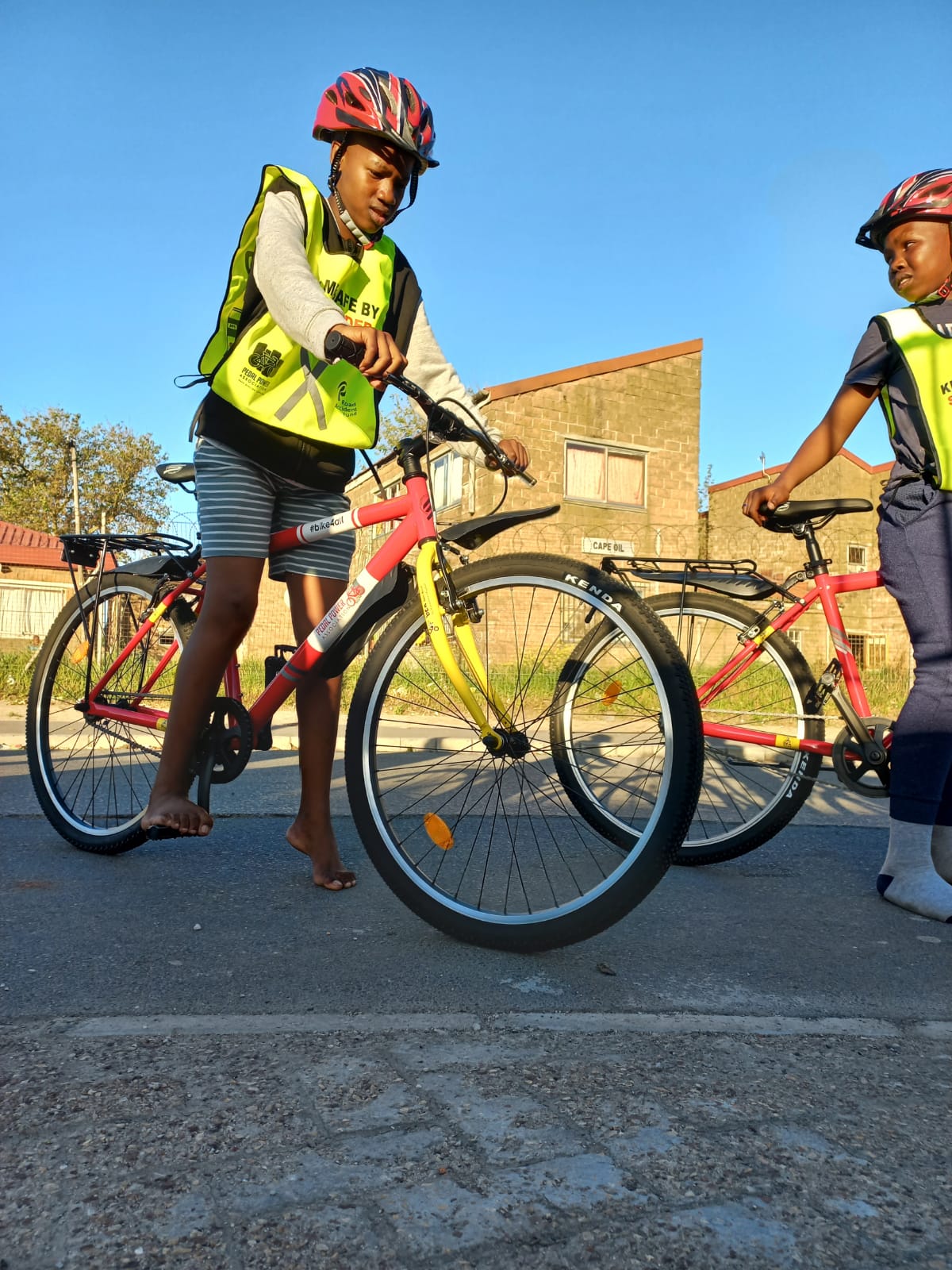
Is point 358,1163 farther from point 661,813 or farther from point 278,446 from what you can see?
point 278,446

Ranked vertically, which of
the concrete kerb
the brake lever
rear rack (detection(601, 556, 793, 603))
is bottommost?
the concrete kerb

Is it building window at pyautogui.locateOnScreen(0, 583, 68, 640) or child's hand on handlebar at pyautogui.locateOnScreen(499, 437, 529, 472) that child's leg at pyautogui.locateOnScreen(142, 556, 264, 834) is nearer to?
child's hand on handlebar at pyautogui.locateOnScreen(499, 437, 529, 472)

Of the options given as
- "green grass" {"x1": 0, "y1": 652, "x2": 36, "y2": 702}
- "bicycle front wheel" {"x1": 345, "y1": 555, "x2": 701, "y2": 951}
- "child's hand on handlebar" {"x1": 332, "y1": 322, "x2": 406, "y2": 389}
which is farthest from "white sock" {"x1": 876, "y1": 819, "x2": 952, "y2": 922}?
"green grass" {"x1": 0, "y1": 652, "x2": 36, "y2": 702}

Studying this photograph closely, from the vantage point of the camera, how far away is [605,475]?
730 inches

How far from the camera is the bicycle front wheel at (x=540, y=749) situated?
194 cm

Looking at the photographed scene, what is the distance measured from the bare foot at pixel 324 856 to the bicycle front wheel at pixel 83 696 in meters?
0.66

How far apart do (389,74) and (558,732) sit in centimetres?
188

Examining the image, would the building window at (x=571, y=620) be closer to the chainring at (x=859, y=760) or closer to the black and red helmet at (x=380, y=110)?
the chainring at (x=859, y=760)

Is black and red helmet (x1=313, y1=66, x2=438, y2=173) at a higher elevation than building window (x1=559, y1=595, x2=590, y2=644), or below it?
higher

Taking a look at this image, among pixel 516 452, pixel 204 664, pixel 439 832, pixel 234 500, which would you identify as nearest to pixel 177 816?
pixel 204 664

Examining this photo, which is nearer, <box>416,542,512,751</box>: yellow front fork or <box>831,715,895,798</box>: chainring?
<box>416,542,512,751</box>: yellow front fork

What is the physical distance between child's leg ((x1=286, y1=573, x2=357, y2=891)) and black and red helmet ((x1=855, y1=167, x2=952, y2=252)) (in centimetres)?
197

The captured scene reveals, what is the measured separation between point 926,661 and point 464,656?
1.40 meters

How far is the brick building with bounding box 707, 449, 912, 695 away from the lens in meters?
3.66
